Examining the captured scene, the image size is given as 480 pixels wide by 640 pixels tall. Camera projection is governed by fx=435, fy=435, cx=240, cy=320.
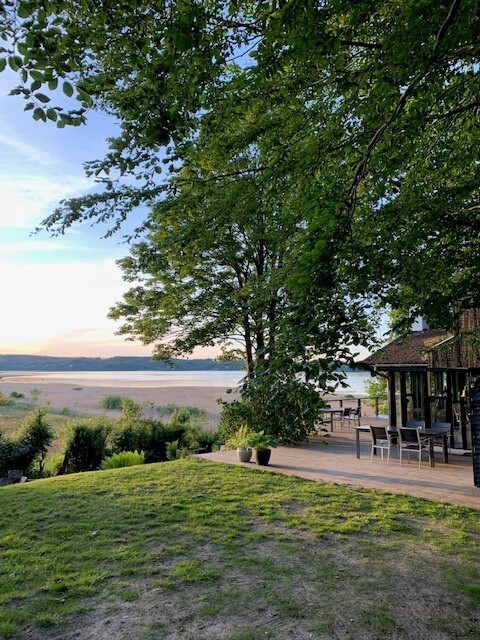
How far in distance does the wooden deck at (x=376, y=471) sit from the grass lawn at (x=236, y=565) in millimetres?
789

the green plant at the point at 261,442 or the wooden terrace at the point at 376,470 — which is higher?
the green plant at the point at 261,442

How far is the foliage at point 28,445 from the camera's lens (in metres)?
12.1

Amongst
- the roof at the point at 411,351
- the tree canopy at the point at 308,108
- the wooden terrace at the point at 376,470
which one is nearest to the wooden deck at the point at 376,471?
the wooden terrace at the point at 376,470

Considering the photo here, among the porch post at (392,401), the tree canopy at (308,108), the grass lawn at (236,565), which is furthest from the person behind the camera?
the porch post at (392,401)

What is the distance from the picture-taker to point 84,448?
12.3m

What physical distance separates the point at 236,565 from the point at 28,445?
9.77 metres

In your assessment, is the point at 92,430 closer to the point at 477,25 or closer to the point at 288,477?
the point at 288,477

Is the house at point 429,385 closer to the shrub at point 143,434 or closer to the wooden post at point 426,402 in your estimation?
the wooden post at point 426,402

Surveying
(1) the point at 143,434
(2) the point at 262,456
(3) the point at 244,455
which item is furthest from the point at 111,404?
(2) the point at 262,456

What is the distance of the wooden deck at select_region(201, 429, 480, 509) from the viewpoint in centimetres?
807

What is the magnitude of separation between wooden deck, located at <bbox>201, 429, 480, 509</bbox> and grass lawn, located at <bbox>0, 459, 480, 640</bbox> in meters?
0.79

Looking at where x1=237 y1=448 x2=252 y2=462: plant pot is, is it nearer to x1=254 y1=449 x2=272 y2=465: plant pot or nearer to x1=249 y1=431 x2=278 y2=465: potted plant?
x1=249 y1=431 x2=278 y2=465: potted plant

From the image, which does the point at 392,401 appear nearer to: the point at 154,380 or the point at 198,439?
the point at 198,439

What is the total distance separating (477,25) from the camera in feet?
12.7
